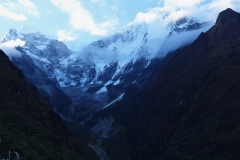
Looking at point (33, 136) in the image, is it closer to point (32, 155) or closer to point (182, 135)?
point (32, 155)

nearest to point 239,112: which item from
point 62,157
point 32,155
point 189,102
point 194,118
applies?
point 194,118

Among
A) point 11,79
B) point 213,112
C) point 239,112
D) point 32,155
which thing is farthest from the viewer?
point 213,112

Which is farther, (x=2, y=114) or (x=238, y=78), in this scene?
(x=238, y=78)

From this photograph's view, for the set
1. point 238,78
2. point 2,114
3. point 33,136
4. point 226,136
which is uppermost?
point 238,78

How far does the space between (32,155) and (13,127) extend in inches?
873

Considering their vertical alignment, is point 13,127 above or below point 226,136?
above

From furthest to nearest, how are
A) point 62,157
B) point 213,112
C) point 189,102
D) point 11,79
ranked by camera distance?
point 189,102
point 213,112
point 11,79
point 62,157

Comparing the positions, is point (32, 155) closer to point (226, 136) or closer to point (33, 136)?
point (33, 136)

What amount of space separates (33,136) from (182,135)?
10198 centimetres

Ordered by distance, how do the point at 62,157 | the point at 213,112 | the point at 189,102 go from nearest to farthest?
the point at 62,157
the point at 213,112
the point at 189,102

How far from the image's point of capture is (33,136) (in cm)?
8794

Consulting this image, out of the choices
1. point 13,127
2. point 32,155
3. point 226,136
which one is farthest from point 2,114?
point 226,136

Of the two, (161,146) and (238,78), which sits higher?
(238,78)

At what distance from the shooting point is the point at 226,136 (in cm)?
14250
